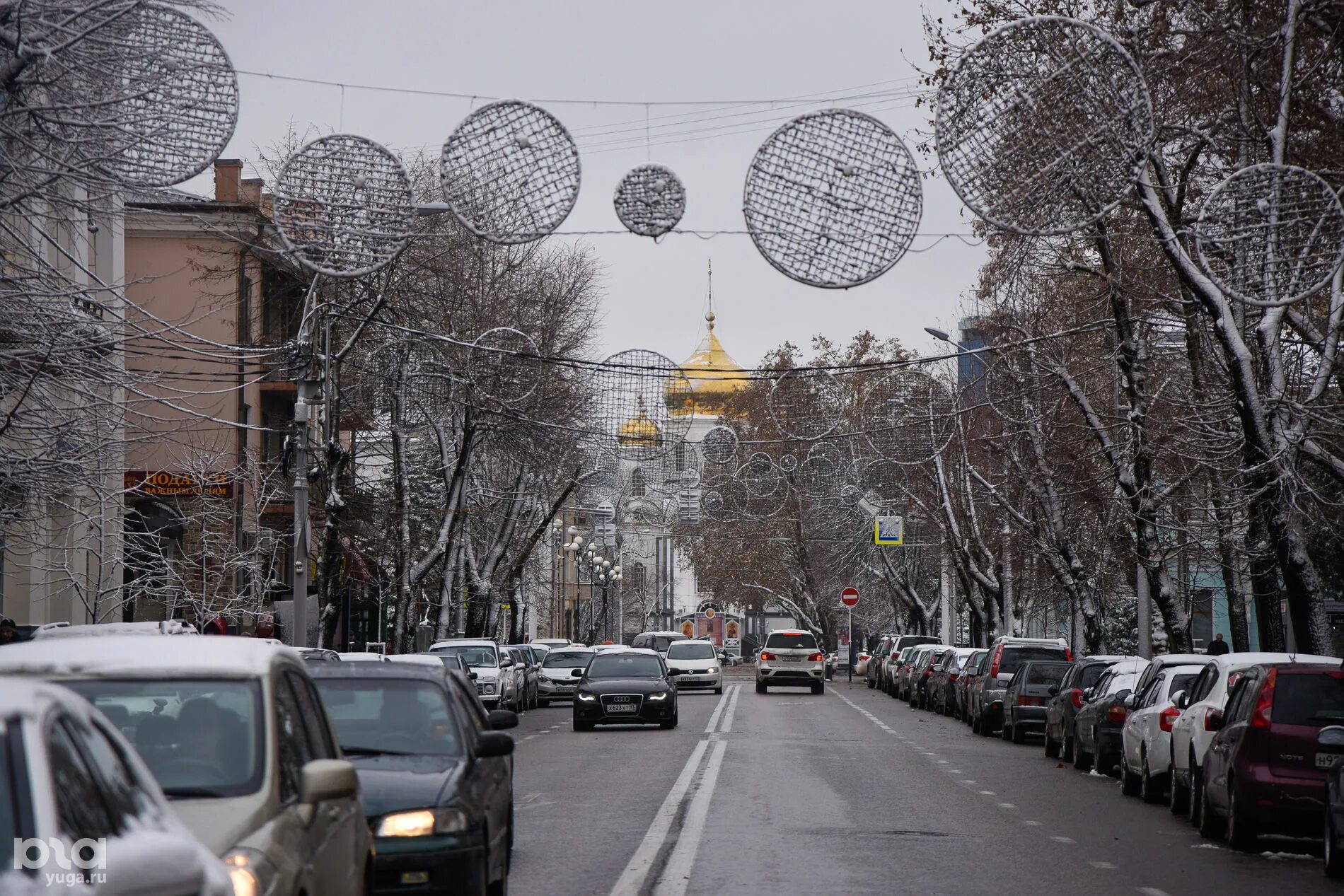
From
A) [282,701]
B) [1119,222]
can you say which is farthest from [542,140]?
[1119,222]

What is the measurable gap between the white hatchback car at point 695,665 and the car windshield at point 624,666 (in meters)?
20.5

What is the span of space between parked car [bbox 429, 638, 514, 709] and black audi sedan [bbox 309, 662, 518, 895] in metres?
24.0

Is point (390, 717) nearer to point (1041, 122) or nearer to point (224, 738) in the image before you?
point (224, 738)

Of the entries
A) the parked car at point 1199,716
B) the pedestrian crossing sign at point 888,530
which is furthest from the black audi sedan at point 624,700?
the pedestrian crossing sign at point 888,530

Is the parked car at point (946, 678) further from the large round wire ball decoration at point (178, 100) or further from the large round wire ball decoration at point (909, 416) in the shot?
the large round wire ball decoration at point (178, 100)

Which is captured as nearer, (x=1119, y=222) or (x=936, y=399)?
(x=1119, y=222)

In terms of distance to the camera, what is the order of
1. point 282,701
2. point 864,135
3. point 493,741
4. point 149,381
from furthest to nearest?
point 149,381 < point 864,135 < point 493,741 < point 282,701

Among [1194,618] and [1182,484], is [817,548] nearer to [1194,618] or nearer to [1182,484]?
[1194,618]

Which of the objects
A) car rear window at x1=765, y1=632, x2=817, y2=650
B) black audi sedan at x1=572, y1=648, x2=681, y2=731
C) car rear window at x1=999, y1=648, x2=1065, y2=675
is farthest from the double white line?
car rear window at x1=765, y1=632, x2=817, y2=650

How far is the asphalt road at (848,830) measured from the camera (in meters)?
12.0

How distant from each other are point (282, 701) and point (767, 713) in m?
33.4

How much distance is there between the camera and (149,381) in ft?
58.0

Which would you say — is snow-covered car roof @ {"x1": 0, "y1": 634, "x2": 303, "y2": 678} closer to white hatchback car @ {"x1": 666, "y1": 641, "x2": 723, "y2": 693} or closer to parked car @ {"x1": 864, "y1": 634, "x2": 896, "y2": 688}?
white hatchback car @ {"x1": 666, "y1": 641, "x2": 723, "y2": 693}

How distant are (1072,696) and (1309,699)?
11.0 m
